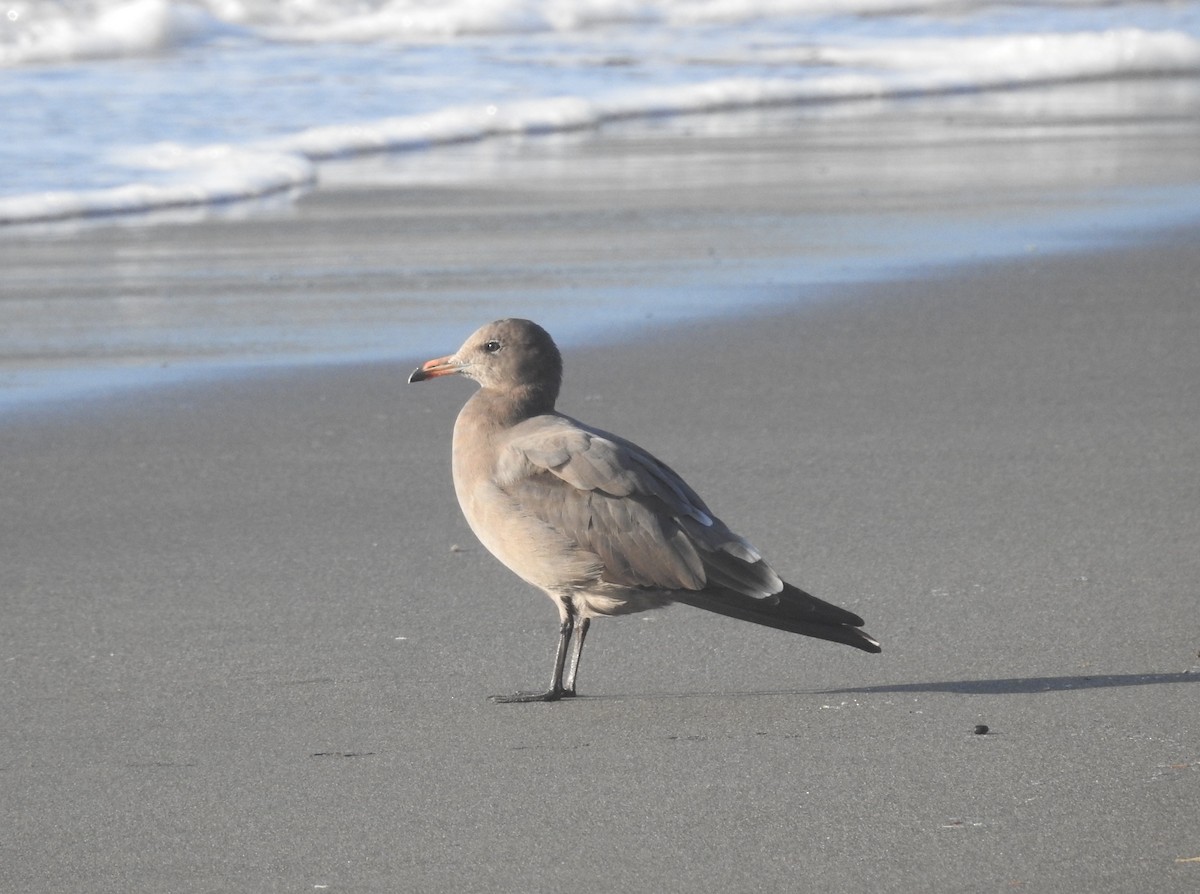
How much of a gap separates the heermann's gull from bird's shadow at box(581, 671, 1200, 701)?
0.63ft

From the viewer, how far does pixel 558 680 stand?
4.07 meters

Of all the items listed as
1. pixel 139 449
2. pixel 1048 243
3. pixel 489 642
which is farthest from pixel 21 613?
pixel 1048 243

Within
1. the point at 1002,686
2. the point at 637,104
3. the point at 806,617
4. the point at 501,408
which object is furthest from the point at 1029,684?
the point at 637,104

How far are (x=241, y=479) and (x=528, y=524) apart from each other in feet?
6.21

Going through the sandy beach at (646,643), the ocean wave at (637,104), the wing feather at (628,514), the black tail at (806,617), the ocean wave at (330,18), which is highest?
the wing feather at (628,514)

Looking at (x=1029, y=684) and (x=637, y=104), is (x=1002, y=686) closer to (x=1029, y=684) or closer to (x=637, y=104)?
(x=1029, y=684)

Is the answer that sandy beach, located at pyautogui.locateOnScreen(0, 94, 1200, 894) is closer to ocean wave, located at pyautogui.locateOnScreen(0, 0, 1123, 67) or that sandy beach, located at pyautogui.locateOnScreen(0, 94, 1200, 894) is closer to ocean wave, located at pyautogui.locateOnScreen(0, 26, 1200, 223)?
ocean wave, located at pyautogui.locateOnScreen(0, 26, 1200, 223)

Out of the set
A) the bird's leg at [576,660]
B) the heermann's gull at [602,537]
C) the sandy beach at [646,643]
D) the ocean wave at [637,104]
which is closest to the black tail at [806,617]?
the heermann's gull at [602,537]

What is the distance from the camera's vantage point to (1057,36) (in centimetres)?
2142

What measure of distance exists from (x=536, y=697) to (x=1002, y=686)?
95 centimetres

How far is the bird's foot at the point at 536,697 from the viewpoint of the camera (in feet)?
13.2

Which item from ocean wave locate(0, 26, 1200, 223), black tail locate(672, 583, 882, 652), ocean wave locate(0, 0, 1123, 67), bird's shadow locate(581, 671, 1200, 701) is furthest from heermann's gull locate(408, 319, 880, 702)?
ocean wave locate(0, 0, 1123, 67)

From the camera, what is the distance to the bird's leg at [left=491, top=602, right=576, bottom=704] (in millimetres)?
4035

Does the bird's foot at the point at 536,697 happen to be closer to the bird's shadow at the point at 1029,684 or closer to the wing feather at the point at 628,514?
the wing feather at the point at 628,514
